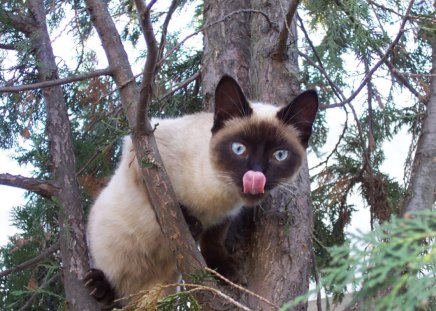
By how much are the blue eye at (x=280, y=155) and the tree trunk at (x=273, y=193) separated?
282 mm

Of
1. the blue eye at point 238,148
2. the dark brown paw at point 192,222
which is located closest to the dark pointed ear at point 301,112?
the blue eye at point 238,148

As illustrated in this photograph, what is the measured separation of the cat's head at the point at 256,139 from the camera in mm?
2859

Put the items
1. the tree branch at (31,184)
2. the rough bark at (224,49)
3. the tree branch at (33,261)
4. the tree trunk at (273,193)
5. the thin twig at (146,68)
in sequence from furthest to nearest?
1. the tree branch at (33,261)
2. the rough bark at (224,49)
3. the tree branch at (31,184)
4. the tree trunk at (273,193)
5. the thin twig at (146,68)

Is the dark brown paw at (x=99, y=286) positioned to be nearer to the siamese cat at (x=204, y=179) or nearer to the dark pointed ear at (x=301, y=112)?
the siamese cat at (x=204, y=179)

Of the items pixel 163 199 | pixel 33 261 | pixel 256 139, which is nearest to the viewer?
pixel 163 199

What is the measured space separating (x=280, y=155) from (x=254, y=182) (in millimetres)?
279

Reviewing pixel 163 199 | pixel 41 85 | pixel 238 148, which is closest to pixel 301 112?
pixel 238 148

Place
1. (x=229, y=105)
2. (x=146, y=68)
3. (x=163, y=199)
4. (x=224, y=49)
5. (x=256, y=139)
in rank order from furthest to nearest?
(x=224, y=49) → (x=229, y=105) → (x=256, y=139) → (x=163, y=199) → (x=146, y=68)

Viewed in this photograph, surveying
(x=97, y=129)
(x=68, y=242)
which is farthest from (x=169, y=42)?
(x=68, y=242)

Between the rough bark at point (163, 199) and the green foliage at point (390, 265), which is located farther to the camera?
the rough bark at point (163, 199)

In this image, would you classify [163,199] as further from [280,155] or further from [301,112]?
[301,112]

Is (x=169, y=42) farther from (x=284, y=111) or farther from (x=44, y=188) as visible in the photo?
(x=284, y=111)

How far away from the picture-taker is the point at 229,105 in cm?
307

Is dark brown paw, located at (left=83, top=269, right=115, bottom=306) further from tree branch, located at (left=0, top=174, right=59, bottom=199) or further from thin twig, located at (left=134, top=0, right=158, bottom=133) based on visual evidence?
thin twig, located at (left=134, top=0, right=158, bottom=133)
